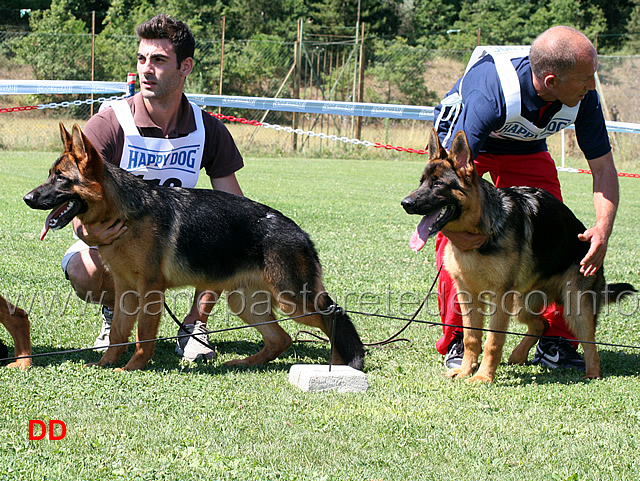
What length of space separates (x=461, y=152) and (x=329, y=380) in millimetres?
1521

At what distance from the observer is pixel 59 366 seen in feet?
14.2

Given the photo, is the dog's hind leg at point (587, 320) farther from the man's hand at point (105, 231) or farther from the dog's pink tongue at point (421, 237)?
the man's hand at point (105, 231)

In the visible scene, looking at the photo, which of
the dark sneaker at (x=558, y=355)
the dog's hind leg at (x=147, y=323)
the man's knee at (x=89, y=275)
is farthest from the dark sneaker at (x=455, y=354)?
the man's knee at (x=89, y=275)

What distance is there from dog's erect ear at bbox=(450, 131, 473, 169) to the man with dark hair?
6.12 feet

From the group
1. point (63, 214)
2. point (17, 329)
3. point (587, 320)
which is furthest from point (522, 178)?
point (17, 329)

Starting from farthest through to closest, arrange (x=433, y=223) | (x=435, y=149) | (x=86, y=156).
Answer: (x=435, y=149), (x=433, y=223), (x=86, y=156)

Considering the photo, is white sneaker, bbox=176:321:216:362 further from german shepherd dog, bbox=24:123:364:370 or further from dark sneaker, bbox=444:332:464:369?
dark sneaker, bbox=444:332:464:369

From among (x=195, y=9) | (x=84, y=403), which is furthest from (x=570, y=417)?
(x=195, y=9)

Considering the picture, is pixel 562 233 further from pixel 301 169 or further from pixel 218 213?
pixel 301 169

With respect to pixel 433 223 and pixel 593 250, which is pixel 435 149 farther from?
pixel 593 250

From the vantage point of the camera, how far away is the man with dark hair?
4773 millimetres

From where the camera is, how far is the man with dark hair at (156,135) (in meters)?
4.77

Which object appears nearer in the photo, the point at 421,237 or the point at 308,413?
the point at 308,413

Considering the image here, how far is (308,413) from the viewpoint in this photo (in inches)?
146
